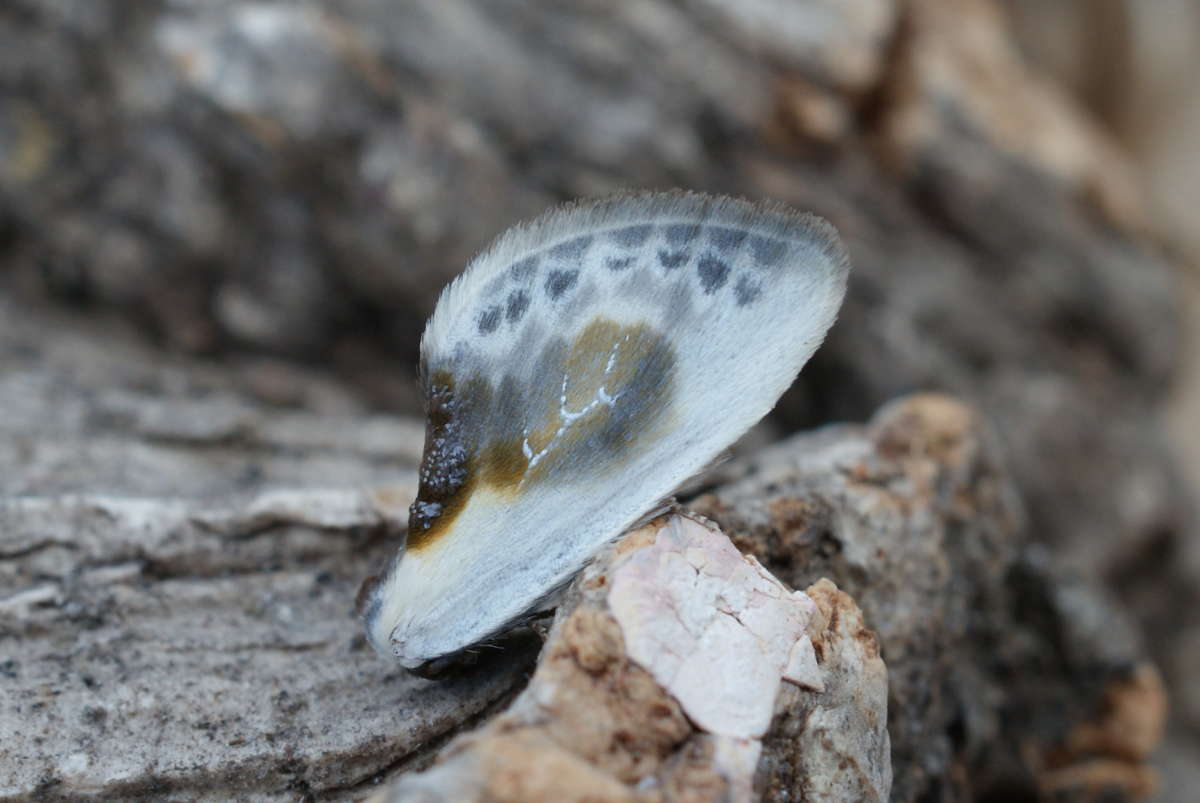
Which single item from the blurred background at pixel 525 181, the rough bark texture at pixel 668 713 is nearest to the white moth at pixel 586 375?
the rough bark texture at pixel 668 713

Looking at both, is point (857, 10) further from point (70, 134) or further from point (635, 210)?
point (70, 134)

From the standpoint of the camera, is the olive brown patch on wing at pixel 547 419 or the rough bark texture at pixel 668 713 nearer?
the rough bark texture at pixel 668 713

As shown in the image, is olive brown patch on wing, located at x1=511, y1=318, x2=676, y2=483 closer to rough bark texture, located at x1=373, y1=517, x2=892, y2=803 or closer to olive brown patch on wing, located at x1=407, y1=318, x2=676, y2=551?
olive brown patch on wing, located at x1=407, y1=318, x2=676, y2=551

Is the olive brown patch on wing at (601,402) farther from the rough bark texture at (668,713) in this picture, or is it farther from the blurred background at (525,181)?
the blurred background at (525,181)

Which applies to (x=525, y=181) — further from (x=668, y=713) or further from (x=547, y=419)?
(x=668, y=713)

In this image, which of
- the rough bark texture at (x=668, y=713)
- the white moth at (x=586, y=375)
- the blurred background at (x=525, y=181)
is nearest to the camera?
the rough bark texture at (x=668, y=713)

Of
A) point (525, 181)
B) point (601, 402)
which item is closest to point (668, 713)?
point (601, 402)

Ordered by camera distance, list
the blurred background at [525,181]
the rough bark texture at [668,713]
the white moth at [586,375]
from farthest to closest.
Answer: the blurred background at [525,181]
the white moth at [586,375]
the rough bark texture at [668,713]
